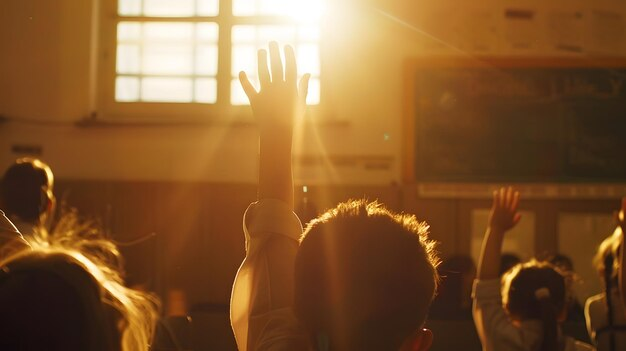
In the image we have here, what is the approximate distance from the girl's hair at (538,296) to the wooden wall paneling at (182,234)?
3.27 meters

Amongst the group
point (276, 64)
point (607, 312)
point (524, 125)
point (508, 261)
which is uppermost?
point (524, 125)

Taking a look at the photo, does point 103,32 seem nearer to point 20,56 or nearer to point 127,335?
point 20,56

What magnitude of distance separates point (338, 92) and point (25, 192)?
303 centimetres

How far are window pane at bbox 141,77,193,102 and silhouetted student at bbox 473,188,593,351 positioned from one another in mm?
3723

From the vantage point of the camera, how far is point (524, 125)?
17.5ft

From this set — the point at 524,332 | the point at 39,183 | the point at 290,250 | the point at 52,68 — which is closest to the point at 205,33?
the point at 52,68

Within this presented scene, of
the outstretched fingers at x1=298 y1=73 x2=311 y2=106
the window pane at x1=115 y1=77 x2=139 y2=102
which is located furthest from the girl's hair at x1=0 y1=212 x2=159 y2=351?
the window pane at x1=115 y1=77 x2=139 y2=102

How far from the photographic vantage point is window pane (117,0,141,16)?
18.5 ft

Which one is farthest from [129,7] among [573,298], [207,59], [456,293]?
[573,298]

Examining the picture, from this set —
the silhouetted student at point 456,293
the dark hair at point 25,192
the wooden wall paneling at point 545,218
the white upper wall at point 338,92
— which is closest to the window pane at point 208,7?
the white upper wall at point 338,92

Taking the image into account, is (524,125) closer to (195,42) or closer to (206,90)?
(206,90)

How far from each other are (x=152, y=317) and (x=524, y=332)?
1429 millimetres

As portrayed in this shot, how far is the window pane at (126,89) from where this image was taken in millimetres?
5594

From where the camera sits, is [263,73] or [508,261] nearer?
[263,73]
